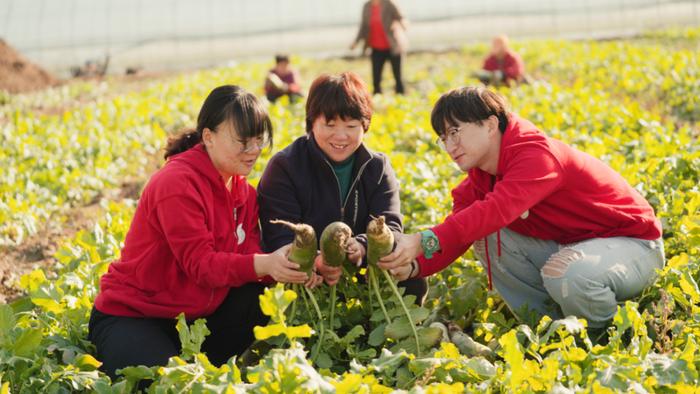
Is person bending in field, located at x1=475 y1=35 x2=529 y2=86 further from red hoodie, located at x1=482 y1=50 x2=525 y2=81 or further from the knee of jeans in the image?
the knee of jeans

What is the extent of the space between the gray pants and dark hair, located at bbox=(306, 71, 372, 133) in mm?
732

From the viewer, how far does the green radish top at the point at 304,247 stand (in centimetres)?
263

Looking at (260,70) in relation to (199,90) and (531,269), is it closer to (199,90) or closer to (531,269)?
(199,90)

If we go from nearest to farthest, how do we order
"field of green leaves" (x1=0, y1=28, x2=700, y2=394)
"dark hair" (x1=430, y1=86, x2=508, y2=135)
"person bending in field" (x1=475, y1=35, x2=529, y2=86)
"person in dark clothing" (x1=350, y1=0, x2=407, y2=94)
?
"field of green leaves" (x1=0, y1=28, x2=700, y2=394) → "dark hair" (x1=430, y1=86, x2=508, y2=135) → "person bending in field" (x1=475, y1=35, x2=529, y2=86) → "person in dark clothing" (x1=350, y1=0, x2=407, y2=94)

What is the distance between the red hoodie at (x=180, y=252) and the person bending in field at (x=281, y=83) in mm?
5638

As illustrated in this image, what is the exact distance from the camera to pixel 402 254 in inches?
112

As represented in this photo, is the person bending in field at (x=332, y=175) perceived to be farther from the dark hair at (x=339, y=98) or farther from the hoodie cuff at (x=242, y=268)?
the hoodie cuff at (x=242, y=268)

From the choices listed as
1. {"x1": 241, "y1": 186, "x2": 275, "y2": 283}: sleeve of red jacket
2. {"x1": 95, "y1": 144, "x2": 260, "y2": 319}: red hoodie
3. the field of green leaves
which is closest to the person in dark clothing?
the field of green leaves

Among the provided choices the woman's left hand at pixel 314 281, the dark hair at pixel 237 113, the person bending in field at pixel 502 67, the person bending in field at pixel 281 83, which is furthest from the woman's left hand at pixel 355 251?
the person bending in field at pixel 502 67

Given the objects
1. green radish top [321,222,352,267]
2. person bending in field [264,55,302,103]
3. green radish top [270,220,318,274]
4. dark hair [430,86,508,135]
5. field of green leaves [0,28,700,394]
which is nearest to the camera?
field of green leaves [0,28,700,394]

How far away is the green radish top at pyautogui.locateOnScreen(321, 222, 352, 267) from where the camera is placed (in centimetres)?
274

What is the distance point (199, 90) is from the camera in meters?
9.69

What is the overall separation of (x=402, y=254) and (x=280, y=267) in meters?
0.42

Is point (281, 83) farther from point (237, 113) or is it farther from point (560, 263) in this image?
point (560, 263)
